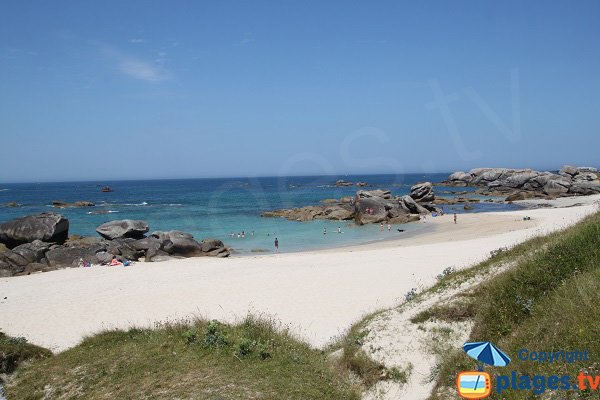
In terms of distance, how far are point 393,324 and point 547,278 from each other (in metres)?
3.51

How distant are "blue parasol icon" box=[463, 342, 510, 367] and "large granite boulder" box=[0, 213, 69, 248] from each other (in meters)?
39.8

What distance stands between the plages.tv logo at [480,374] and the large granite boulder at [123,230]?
37.8 metres

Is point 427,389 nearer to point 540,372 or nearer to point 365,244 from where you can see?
point 540,372

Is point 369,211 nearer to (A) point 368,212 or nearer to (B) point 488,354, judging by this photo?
(A) point 368,212

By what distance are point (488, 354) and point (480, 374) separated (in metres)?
0.72

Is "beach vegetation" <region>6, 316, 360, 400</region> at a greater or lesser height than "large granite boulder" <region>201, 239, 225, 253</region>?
greater

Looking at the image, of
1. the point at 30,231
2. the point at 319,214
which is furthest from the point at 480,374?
the point at 319,214

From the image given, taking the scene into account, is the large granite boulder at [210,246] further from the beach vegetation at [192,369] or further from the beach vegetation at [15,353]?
the beach vegetation at [192,369]

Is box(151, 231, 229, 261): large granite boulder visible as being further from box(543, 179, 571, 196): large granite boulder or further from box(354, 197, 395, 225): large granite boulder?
box(543, 179, 571, 196): large granite boulder

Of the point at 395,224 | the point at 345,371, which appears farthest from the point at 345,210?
the point at 345,371

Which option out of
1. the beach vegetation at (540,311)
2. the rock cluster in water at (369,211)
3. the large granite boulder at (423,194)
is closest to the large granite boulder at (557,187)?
the large granite boulder at (423,194)

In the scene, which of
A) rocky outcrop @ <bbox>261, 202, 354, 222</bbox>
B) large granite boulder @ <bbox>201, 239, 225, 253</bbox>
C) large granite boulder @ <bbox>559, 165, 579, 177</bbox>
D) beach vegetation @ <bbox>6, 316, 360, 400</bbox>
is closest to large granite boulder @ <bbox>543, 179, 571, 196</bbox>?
large granite boulder @ <bbox>559, 165, 579, 177</bbox>

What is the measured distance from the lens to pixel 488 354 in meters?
4.81

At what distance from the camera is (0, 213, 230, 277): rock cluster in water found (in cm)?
3014
